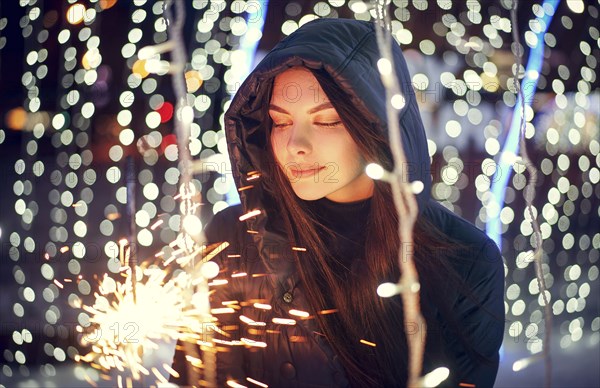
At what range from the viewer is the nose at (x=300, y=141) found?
1.31 meters

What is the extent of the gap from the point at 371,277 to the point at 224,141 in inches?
16.2

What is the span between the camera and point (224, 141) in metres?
1.41

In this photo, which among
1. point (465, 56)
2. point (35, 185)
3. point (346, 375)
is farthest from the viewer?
point (35, 185)

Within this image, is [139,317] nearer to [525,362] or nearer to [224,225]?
[224,225]

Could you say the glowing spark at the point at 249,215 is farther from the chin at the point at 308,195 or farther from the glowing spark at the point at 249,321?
the glowing spark at the point at 249,321

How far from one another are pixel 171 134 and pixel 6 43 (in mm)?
550

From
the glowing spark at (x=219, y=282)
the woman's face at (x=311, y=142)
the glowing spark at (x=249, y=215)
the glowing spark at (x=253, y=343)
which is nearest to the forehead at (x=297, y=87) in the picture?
the woman's face at (x=311, y=142)

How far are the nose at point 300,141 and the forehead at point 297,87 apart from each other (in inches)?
2.1

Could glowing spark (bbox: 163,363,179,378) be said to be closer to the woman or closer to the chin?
the woman

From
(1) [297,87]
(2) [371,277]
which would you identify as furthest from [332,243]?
(1) [297,87]

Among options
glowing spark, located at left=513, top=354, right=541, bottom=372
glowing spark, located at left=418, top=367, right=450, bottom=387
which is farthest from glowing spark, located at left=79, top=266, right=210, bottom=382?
glowing spark, located at left=513, top=354, right=541, bottom=372

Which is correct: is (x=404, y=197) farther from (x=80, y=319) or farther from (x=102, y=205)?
(x=80, y=319)

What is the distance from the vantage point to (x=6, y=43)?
162 cm

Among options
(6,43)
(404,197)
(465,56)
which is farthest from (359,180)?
(6,43)
